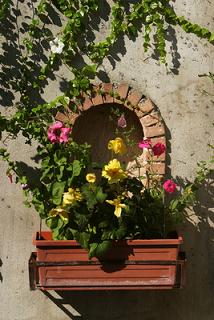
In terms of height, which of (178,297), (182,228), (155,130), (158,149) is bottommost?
(178,297)

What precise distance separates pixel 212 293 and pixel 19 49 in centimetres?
201

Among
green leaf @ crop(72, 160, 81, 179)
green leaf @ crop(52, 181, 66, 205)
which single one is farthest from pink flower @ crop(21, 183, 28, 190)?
green leaf @ crop(72, 160, 81, 179)

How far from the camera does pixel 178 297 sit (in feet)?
12.6

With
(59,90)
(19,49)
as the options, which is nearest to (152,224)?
(59,90)

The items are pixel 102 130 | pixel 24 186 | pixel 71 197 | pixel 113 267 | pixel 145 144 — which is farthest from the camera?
pixel 102 130

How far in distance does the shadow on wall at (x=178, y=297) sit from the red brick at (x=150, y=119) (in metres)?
0.54

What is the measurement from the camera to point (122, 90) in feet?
12.4

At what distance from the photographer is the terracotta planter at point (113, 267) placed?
3.35 metres

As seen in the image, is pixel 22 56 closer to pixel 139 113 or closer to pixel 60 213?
pixel 139 113

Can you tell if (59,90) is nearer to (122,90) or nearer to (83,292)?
(122,90)

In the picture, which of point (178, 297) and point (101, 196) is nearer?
point (101, 196)

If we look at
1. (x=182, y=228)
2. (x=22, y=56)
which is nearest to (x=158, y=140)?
(x=182, y=228)

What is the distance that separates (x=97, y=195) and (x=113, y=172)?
0.16m

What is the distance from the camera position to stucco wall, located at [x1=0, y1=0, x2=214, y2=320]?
12.3 feet
